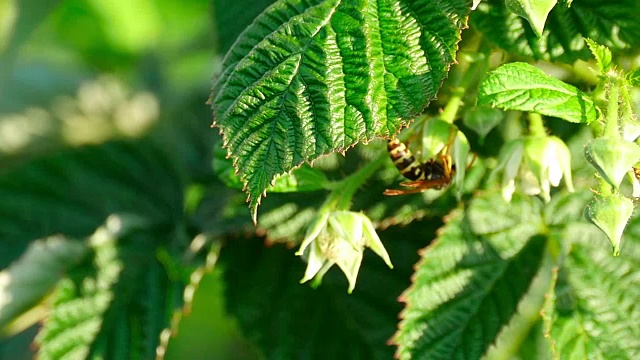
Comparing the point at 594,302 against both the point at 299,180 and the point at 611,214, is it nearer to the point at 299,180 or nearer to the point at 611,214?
the point at 611,214

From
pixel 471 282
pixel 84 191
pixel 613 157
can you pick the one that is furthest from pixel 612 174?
pixel 84 191

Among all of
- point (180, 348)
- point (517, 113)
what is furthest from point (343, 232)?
point (180, 348)

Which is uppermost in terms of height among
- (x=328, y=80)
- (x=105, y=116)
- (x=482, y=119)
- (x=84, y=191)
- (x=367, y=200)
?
(x=328, y=80)

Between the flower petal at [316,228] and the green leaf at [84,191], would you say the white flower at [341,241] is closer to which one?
the flower petal at [316,228]

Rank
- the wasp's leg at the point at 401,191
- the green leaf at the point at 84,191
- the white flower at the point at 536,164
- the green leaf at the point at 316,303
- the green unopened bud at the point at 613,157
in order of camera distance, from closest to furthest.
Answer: the green unopened bud at the point at 613,157, the white flower at the point at 536,164, the wasp's leg at the point at 401,191, the green leaf at the point at 316,303, the green leaf at the point at 84,191

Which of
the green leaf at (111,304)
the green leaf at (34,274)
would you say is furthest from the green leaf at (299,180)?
the green leaf at (34,274)

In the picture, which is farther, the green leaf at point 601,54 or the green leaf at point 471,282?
the green leaf at point 471,282

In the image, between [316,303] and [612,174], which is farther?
[316,303]
